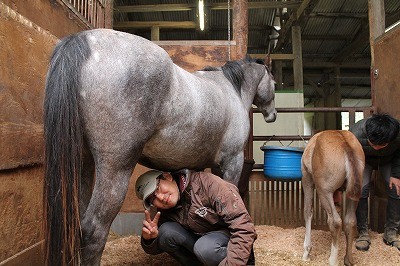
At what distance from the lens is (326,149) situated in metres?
3.38

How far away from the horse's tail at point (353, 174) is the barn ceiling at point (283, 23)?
5779mm

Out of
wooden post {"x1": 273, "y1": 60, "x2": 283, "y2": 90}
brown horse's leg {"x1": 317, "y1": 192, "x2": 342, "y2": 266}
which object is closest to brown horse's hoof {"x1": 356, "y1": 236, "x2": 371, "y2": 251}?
brown horse's leg {"x1": 317, "y1": 192, "x2": 342, "y2": 266}

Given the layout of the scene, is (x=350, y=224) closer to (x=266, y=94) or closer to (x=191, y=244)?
(x=191, y=244)

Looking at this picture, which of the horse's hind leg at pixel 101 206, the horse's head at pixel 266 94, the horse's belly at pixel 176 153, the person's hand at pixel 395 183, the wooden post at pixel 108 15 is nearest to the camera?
the horse's hind leg at pixel 101 206

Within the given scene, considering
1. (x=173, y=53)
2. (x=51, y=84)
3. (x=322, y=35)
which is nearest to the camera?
(x=51, y=84)

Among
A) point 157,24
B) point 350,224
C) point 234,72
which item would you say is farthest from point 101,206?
point 157,24

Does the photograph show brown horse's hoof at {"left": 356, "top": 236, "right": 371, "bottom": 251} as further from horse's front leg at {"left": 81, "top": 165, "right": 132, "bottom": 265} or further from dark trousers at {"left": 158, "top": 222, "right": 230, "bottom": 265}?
horse's front leg at {"left": 81, "top": 165, "right": 132, "bottom": 265}

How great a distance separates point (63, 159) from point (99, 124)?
0.26 meters

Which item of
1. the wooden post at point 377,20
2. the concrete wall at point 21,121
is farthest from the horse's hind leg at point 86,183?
the wooden post at point 377,20

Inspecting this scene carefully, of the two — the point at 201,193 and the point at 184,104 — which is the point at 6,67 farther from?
the point at 201,193

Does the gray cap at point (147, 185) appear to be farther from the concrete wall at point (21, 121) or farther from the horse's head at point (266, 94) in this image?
the horse's head at point (266, 94)

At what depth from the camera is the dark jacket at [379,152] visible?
3.85 meters

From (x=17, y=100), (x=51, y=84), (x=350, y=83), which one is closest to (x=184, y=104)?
(x=51, y=84)

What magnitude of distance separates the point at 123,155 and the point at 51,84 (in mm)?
547
